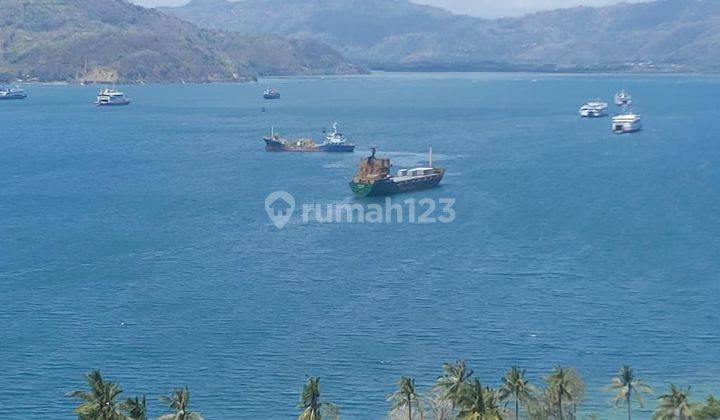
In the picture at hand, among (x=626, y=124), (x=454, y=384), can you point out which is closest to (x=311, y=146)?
(x=626, y=124)

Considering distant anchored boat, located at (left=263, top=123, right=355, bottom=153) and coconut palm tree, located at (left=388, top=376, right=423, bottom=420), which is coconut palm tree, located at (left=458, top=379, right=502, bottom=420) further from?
distant anchored boat, located at (left=263, top=123, right=355, bottom=153)

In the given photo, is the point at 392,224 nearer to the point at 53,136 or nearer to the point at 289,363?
the point at 289,363

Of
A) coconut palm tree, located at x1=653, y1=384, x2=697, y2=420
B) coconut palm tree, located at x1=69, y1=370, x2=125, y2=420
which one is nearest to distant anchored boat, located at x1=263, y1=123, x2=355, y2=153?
coconut palm tree, located at x1=653, y1=384, x2=697, y2=420

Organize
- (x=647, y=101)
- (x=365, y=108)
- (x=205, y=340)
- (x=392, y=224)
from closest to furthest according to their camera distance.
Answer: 1. (x=205, y=340)
2. (x=392, y=224)
3. (x=365, y=108)
4. (x=647, y=101)

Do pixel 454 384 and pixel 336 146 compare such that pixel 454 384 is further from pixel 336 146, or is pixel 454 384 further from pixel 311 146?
pixel 311 146

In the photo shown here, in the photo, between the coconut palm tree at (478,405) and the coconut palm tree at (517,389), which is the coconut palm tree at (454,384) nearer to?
the coconut palm tree at (478,405)

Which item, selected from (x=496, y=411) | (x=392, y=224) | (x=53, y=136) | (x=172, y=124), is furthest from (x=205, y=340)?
(x=172, y=124)

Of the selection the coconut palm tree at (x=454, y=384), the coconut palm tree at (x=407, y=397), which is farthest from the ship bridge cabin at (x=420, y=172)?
the coconut palm tree at (x=454, y=384)
